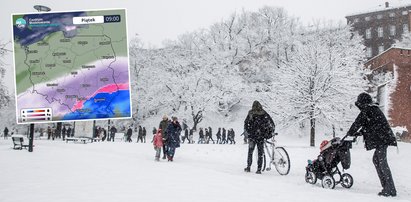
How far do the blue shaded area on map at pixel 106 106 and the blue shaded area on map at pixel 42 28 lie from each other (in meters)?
1.94

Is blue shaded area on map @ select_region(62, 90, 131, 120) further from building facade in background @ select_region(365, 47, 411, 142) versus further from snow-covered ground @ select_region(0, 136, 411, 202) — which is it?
building facade in background @ select_region(365, 47, 411, 142)

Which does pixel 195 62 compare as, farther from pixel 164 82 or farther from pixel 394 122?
pixel 394 122

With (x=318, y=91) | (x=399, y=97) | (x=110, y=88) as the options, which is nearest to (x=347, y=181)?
(x=110, y=88)

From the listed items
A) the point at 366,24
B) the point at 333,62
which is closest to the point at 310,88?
the point at 333,62

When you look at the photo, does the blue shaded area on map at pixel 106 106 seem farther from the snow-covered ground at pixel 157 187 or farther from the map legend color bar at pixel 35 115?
the snow-covered ground at pixel 157 187

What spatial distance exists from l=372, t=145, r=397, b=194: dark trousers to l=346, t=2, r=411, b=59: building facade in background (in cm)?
7243

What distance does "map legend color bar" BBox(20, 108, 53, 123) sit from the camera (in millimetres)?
11797

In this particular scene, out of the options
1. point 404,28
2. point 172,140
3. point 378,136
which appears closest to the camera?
point 378,136

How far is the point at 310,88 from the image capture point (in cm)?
3136

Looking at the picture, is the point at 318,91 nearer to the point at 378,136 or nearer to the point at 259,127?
the point at 259,127

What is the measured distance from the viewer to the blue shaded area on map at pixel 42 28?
11.3 m

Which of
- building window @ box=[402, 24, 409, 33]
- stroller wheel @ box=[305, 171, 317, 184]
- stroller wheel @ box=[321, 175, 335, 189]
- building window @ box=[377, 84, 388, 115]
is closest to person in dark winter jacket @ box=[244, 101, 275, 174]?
stroller wheel @ box=[305, 171, 317, 184]

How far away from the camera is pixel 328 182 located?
8.15 metres
